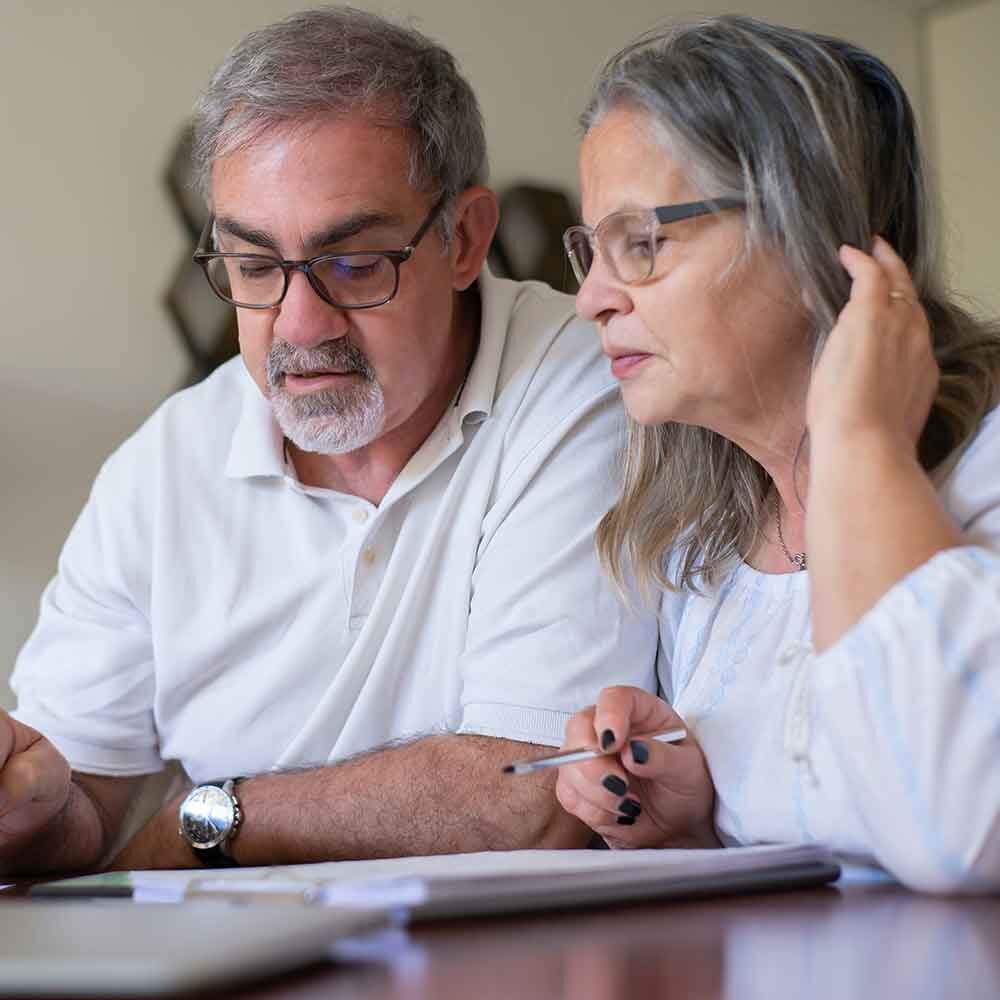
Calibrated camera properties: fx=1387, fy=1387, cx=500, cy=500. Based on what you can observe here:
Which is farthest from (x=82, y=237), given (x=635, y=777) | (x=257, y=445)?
(x=635, y=777)

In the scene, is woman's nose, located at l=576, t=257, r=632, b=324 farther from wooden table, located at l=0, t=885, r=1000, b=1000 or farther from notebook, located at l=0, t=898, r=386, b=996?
notebook, located at l=0, t=898, r=386, b=996

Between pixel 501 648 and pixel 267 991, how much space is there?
987 millimetres

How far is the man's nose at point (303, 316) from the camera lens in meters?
1.71

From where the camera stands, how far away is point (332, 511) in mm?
1842

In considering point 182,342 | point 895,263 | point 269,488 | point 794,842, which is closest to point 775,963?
point 794,842

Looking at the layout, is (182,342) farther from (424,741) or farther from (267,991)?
(267,991)

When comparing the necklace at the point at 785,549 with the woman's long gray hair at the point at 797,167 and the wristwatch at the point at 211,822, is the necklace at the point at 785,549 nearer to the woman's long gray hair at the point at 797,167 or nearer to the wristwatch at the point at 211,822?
the woman's long gray hair at the point at 797,167

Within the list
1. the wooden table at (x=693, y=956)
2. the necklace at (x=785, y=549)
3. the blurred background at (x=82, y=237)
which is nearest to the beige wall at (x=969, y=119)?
the blurred background at (x=82, y=237)

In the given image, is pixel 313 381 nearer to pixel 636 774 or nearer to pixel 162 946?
pixel 636 774

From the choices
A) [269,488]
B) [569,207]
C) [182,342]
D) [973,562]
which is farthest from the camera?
[569,207]

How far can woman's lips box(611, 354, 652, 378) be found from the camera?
4.44 feet

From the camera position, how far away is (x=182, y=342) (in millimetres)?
3164

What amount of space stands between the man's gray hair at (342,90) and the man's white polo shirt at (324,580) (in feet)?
0.72

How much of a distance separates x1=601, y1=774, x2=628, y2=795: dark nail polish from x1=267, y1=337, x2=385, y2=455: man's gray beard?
0.70 meters
